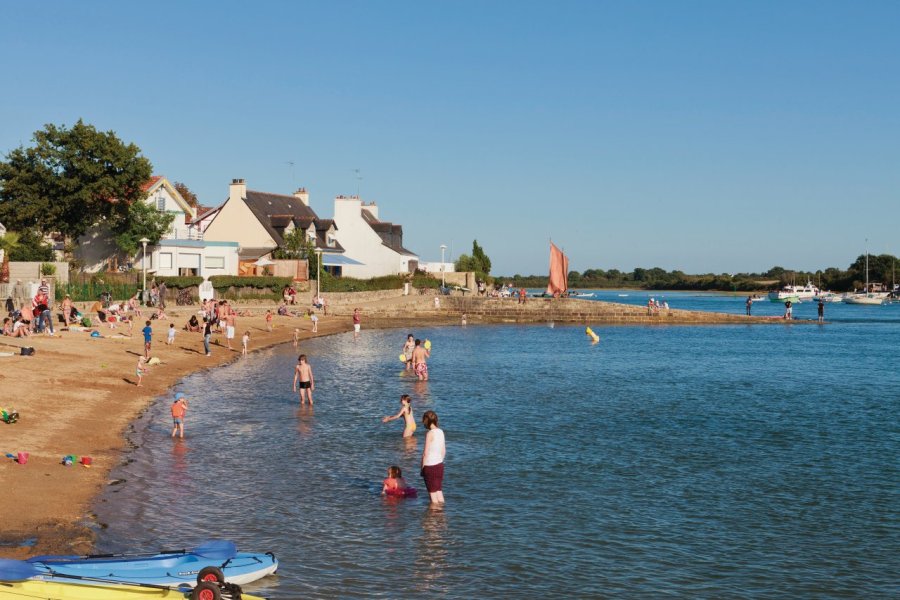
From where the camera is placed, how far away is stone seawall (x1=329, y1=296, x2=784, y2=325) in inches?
3388

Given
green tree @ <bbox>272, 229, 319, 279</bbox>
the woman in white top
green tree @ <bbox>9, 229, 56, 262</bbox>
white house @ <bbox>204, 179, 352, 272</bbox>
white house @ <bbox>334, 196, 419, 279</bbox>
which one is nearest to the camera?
the woman in white top

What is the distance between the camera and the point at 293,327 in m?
→ 59.1

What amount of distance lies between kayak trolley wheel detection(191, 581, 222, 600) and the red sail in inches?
3139

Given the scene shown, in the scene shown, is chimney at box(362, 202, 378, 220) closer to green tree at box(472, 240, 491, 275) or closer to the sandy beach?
green tree at box(472, 240, 491, 275)

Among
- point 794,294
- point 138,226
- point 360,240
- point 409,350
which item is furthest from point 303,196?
point 794,294

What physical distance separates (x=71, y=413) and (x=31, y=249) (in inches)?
1484

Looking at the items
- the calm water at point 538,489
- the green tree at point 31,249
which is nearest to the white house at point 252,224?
the green tree at point 31,249

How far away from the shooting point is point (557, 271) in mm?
92500

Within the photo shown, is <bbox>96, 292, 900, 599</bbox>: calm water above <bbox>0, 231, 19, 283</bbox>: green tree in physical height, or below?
below

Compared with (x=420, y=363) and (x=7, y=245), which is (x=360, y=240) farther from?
(x=420, y=363)

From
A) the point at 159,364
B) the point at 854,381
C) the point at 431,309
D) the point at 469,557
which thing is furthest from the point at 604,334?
the point at 469,557

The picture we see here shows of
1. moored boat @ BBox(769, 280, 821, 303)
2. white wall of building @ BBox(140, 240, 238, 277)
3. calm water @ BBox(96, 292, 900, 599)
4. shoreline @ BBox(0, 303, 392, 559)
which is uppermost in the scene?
white wall of building @ BBox(140, 240, 238, 277)

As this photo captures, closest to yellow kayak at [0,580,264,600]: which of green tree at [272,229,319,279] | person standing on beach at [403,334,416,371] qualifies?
person standing on beach at [403,334,416,371]

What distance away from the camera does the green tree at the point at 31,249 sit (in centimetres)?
5394
